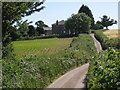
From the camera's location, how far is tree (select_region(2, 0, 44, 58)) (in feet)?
48.0

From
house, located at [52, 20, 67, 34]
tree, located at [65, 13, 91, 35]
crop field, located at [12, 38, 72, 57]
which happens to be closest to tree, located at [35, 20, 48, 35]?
house, located at [52, 20, 67, 34]

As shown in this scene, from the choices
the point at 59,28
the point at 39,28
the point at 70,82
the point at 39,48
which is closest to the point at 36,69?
the point at 70,82

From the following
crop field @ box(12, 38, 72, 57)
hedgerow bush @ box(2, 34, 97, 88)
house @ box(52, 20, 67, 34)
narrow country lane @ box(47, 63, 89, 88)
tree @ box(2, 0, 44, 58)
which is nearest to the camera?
hedgerow bush @ box(2, 34, 97, 88)

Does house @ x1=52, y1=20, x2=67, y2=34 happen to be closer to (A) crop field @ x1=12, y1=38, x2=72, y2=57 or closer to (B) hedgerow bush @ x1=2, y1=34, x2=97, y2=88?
(A) crop field @ x1=12, y1=38, x2=72, y2=57

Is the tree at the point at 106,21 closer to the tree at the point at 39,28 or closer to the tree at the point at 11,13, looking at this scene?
the tree at the point at 39,28

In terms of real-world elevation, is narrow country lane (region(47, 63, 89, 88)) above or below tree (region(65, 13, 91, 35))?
below

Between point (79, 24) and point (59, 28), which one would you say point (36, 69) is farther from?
point (59, 28)

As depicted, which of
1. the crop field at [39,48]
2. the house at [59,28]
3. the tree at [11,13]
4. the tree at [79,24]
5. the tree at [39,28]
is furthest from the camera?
the house at [59,28]

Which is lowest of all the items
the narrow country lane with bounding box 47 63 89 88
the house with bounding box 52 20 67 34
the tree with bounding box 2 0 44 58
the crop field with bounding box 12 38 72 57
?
the narrow country lane with bounding box 47 63 89 88

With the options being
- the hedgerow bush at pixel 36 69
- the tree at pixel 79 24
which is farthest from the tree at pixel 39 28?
the hedgerow bush at pixel 36 69

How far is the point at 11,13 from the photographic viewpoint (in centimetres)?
1482

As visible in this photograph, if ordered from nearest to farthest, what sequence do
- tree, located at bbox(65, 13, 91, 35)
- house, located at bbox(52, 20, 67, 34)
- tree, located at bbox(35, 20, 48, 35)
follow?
tree, located at bbox(65, 13, 91, 35), tree, located at bbox(35, 20, 48, 35), house, located at bbox(52, 20, 67, 34)

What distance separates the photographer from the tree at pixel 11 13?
1462 centimetres

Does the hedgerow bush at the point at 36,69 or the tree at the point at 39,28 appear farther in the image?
the tree at the point at 39,28
